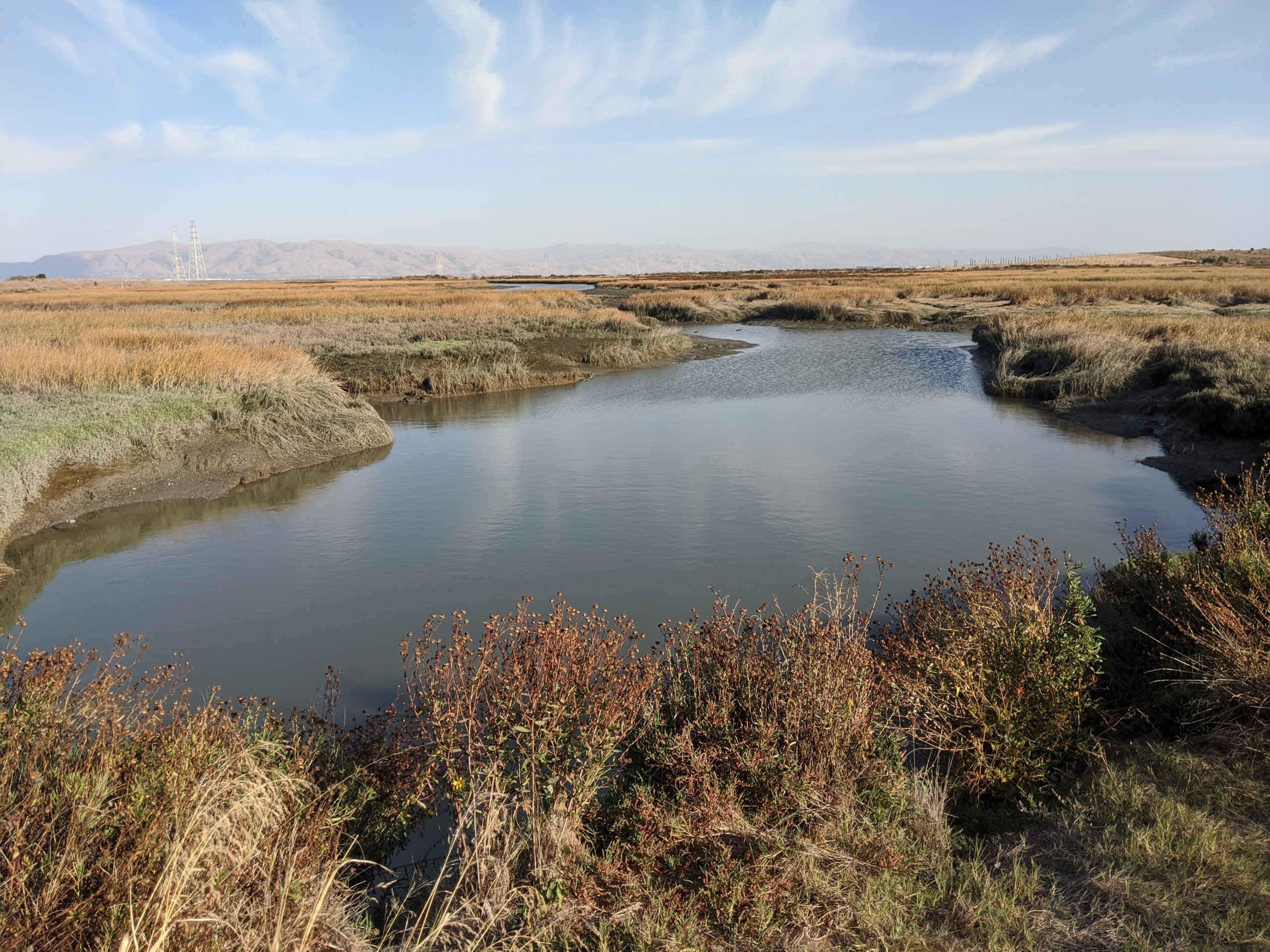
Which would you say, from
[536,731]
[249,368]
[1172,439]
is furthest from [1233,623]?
[249,368]

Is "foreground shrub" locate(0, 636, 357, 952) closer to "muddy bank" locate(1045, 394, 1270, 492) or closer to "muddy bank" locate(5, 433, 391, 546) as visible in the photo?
"muddy bank" locate(5, 433, 391, 546)

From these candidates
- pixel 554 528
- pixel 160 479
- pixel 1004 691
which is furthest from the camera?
pixel 160 479

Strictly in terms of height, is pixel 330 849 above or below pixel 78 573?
above

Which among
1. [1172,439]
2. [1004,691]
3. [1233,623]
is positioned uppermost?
[1233,623]

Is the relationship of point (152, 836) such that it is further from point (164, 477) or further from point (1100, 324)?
point (1100, 324)

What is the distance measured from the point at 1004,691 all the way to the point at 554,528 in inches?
273

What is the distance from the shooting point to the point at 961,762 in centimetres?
482

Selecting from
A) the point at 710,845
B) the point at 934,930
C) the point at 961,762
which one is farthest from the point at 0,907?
the point at 961,762

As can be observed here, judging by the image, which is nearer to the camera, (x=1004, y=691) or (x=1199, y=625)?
(x=1004, y=691)

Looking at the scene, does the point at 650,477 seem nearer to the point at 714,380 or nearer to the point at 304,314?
the point at 714,380

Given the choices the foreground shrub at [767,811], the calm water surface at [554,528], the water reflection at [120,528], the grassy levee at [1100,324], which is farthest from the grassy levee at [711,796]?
the grassy levee at [1100,324]

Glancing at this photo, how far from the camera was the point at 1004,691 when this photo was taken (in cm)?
480

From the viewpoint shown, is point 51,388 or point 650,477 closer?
point 650,477

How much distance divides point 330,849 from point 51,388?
1453 cm
